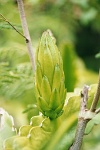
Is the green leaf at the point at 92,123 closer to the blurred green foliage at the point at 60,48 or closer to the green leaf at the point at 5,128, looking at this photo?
the blurred green foliage at the point at 60,48

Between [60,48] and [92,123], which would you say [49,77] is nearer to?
[92,123]

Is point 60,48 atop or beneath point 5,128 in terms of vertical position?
atop

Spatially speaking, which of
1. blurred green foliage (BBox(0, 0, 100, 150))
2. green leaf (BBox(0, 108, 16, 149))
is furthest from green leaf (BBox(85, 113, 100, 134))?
green leaf (BBox(0, 108, 16, 149))

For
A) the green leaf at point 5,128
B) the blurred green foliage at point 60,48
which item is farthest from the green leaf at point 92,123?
the green leaf at point 5,128

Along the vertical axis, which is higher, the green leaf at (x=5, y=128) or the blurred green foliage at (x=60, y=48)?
the blurred green foliage at (x=60, y=48)

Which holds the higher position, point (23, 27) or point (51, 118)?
point (23, 27)

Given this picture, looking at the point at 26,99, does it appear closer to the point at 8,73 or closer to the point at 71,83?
the point at 71,83

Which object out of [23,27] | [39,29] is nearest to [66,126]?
[23,27]

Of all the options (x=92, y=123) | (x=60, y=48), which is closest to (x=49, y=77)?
(x=92, y=123)
